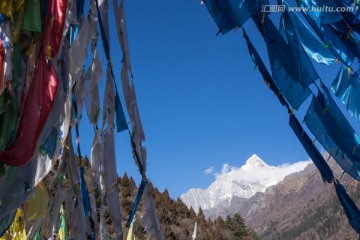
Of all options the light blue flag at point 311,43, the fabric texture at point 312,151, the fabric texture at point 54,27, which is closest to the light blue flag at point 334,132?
the fabric texture at point 312,151

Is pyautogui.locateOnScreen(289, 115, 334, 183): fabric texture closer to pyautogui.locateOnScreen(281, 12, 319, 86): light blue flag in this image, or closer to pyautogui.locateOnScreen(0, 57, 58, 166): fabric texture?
pyautogui.locateOnScreen(281, 12, 319, 86): light blue flag

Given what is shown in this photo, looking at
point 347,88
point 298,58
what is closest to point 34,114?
point 298,58

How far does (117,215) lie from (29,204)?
1.26 metres

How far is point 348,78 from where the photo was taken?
218 inches

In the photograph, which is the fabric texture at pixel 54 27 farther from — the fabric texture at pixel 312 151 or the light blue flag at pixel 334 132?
the light blue flag at pixel 334 132

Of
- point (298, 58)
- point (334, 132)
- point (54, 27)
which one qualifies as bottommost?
point (334, 132)

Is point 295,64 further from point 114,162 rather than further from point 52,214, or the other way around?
point 52,214

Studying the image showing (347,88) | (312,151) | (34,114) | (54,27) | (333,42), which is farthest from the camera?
(347,88)

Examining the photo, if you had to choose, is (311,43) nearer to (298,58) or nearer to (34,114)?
(298,58)

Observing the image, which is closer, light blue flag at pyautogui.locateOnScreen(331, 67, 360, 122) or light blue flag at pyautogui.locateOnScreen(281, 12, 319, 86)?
light blue flag at pyautogui.locateOnScreen(281, 12, 319, 86)

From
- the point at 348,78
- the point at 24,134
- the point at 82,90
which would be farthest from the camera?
the point at 348,78

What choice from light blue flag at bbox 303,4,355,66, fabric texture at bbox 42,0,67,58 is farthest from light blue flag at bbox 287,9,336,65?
fabric texture at bbox 42,0,67,58

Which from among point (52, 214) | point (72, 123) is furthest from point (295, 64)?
point (52, 214)

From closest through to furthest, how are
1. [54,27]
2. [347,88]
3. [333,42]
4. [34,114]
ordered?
[34,114] < [54,27] < [333,42] < [347,88]
